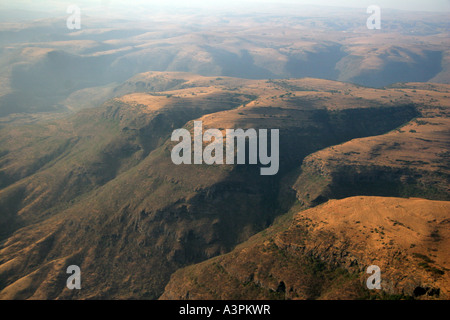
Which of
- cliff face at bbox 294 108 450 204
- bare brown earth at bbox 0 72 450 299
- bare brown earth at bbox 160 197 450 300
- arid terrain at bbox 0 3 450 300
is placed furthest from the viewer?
cliff face at bbox 294 108 450 204

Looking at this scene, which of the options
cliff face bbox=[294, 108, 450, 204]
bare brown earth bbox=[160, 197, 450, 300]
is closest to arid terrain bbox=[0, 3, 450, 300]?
bare brown earth bbox=[160, 197, 450, 300]

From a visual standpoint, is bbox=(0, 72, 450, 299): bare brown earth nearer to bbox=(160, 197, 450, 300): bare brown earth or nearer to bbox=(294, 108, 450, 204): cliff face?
bbox=(294, 108, 450, 204): cliff face

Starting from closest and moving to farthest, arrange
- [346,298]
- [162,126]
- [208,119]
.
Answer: [346,298], [208,119], [162,126]

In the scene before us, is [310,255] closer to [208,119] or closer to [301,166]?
[301,166]

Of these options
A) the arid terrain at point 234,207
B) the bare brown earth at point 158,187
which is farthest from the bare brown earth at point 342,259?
the bare brown earth at point 158,187

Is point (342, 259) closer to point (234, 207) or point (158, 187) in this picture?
point (234, 207)

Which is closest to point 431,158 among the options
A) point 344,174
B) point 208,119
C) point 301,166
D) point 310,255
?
point 344,174
